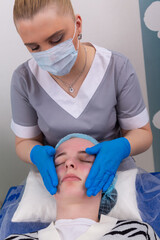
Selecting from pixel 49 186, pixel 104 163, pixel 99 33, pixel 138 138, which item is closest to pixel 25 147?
pixel 49 186

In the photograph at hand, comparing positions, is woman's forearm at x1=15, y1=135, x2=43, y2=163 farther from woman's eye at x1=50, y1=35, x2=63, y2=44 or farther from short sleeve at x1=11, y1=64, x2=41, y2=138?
woman's eye at x1=50, y1=35, x2=63, y2=44

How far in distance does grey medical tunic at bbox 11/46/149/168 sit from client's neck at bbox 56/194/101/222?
348 mm

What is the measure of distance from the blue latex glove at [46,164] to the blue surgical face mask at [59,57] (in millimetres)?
358

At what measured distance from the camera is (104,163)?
4.62ft

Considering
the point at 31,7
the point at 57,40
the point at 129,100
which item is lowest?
the point at 129,100

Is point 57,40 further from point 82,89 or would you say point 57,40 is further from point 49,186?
point 49,186

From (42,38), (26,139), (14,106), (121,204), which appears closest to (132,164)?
(121,204)

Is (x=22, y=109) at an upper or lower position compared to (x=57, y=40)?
lower

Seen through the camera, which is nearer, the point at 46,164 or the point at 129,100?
the point at 46,164

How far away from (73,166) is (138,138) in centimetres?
35

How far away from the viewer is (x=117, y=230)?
4.06 ft

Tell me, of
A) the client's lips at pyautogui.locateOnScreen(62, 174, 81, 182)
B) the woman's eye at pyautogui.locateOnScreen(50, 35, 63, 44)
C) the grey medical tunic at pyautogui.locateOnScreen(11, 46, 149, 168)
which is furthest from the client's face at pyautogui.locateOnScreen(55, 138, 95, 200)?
the woman's eye at pyautogui.locateOnScreen(50, 35, 63, 44)

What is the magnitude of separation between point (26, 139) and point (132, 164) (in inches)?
21.7

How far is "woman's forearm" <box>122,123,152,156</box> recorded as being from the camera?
153cm
